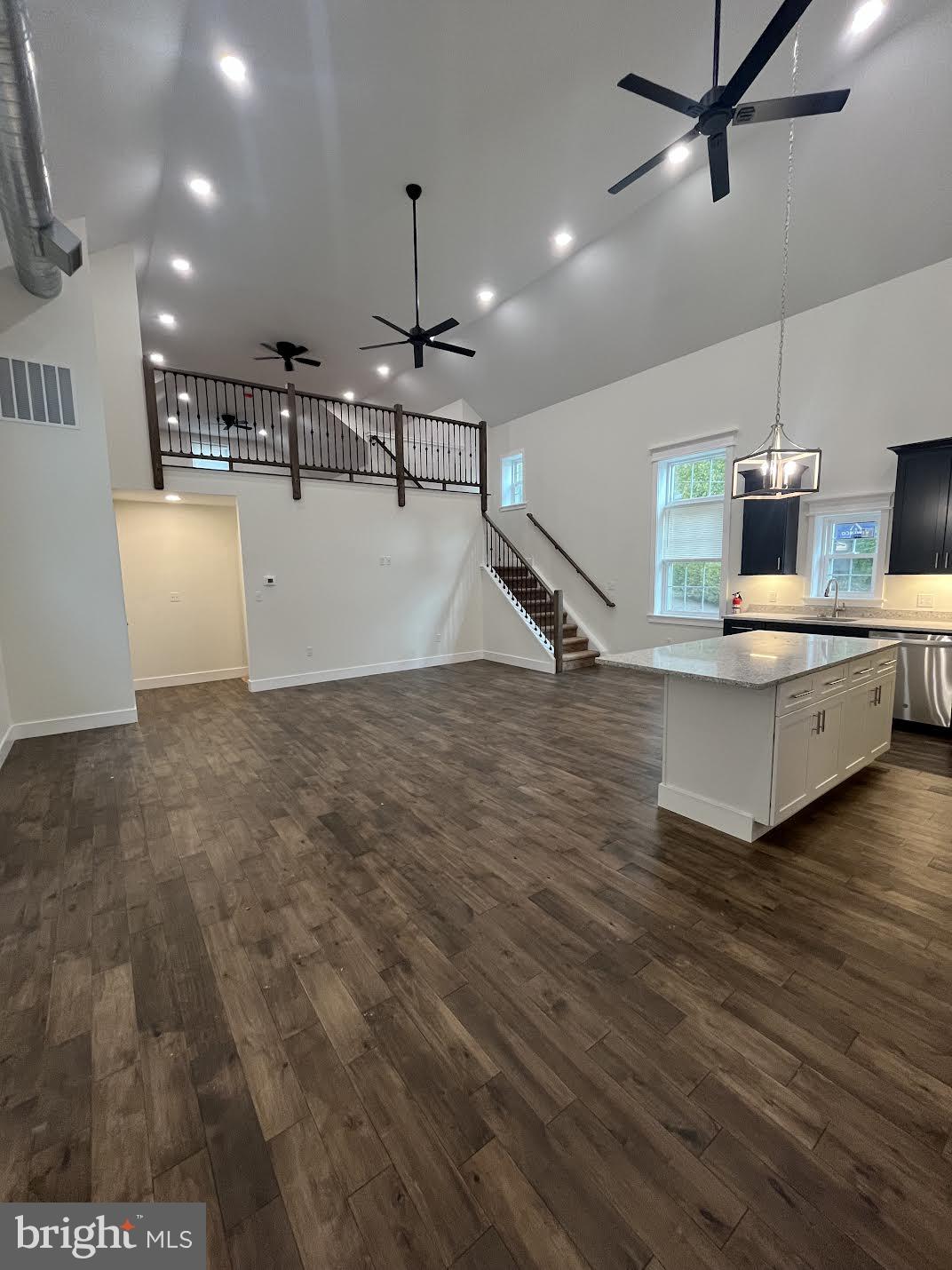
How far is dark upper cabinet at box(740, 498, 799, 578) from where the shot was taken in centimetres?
541

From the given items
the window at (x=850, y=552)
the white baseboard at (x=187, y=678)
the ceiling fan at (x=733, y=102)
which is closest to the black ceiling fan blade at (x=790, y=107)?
the ceiling fan at (x=733, y=102)

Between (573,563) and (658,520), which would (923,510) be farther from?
(573,563)

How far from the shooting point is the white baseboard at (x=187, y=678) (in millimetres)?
6723

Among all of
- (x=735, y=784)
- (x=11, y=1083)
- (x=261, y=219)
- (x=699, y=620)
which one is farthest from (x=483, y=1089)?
(x=261, y=219)

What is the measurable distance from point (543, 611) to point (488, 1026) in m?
6.66

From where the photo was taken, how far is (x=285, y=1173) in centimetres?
121

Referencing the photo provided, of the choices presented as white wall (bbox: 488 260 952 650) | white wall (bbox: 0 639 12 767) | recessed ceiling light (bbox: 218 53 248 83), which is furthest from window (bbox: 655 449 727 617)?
white wall (bbox: 0 639 12 767)

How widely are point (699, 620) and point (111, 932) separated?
638 centimetres

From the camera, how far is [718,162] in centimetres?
316

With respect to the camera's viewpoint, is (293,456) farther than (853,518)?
Yes

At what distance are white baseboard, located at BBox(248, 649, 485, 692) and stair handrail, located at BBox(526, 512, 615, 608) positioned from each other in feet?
6.86

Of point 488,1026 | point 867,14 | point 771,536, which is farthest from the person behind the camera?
point 771,536

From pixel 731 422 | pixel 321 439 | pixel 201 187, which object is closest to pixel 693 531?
pixel 731 422

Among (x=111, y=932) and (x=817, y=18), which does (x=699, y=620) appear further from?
(x=111, y=932)
